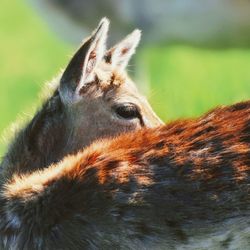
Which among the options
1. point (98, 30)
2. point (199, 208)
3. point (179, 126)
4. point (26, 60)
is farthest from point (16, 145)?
point (26, 60)

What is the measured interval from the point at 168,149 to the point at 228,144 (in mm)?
173

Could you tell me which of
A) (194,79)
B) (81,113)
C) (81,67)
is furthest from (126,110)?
(194,79)

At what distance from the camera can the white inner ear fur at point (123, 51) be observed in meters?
4.89

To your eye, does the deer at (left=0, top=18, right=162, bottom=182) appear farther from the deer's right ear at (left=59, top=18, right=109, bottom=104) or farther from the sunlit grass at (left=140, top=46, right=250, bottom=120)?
the sunlit grass at (left=140, top=46, right=250, bottom=120)

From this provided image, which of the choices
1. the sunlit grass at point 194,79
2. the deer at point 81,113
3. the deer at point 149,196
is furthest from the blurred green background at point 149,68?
the deer at point 149,196

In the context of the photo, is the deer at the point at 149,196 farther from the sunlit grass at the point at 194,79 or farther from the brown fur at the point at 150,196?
the sunlit grass at the point at 194,79

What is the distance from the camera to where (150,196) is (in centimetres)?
335

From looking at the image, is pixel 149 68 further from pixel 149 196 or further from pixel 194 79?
pixel 149 196

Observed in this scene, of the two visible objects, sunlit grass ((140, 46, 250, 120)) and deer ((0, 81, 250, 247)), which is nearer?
deer ((0, 81, 250, 247))

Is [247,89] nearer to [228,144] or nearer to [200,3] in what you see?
[200,3]

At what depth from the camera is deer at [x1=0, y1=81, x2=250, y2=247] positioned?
130 inches

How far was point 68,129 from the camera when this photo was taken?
4348mm

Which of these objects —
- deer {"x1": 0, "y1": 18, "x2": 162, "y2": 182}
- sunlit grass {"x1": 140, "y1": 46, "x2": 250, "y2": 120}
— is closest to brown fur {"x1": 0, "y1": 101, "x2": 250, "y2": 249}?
deer {"x1": 0, "y1": 18, "x2": 162, "y2": 182}

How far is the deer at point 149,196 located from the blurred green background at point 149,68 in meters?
4.05
